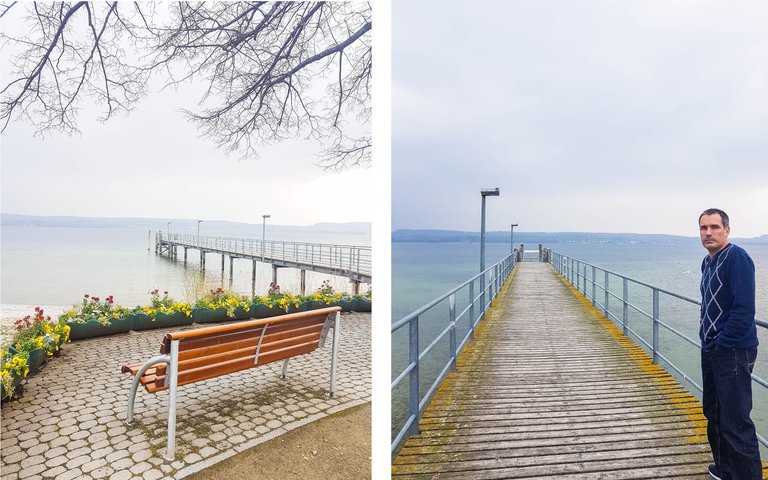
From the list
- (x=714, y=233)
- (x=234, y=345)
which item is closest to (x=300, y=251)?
(x=234, y=345)

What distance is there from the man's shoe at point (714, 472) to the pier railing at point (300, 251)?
3.74m

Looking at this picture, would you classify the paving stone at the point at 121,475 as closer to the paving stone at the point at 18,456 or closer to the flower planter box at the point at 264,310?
the paving stone at the point at 18,456

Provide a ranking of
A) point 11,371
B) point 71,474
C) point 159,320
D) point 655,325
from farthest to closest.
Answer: point 159,320 → point 655,325 → point 11,371 → point 71,474

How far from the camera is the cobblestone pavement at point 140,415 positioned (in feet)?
5.32

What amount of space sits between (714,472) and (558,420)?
606 mm

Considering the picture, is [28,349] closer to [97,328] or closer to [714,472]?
[97,328]

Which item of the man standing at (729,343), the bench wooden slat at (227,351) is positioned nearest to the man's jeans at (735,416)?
the man standing at (729,343)

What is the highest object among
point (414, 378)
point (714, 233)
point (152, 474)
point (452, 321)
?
point (714, 233)

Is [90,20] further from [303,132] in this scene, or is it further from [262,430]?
[262,430]

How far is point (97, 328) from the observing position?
3.37 metres

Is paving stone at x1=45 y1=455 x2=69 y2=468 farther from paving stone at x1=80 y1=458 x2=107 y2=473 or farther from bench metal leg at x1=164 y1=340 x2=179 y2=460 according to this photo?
bench metal leg at x1=164 y1=340 x2=179 y2=460

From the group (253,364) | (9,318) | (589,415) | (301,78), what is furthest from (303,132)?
(9,318)

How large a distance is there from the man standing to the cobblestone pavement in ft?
4.97

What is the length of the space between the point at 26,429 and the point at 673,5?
341 cm
